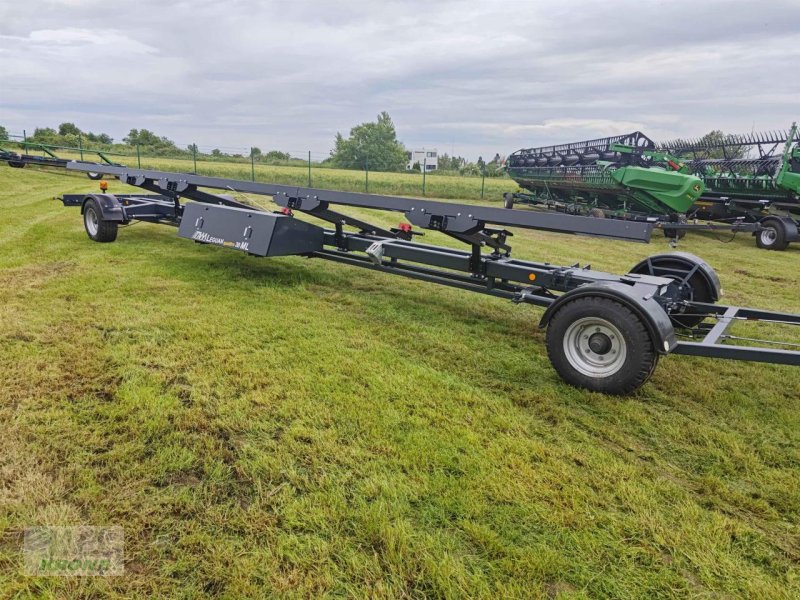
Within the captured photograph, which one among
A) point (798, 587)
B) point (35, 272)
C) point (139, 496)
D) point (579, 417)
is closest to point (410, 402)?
point (579, 417)

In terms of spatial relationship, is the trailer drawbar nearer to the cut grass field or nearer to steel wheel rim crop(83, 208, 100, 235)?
steel wheel rim crop(83, 208, 100, 235)

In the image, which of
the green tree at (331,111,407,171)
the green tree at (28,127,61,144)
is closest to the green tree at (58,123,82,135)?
the green tree at (28,127,61,144)

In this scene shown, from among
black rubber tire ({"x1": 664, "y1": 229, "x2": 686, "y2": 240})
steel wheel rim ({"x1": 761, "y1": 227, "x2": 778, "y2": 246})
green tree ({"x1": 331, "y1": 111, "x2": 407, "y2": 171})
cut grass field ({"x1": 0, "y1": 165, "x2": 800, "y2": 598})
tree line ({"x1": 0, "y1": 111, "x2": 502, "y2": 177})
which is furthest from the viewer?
green tree ({"x1": 331, "y1": 111, "x2": 407, "y2": 171})

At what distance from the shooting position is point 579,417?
10.3 feet

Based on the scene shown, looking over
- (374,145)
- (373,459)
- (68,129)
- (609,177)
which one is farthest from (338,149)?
(373,459)

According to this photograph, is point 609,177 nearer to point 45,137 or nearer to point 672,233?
point 672,233

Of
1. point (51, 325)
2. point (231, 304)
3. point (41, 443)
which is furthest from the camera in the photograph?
point (231, 304)

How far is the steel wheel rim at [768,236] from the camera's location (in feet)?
37.8

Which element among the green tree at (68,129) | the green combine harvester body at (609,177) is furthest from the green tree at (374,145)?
the green combine harvester body at (609,177)

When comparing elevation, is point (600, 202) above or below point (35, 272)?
above

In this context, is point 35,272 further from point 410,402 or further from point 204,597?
point 204,597

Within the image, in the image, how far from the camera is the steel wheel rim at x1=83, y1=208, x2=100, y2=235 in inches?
304

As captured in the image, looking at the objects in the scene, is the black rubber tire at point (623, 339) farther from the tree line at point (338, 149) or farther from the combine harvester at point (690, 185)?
the tree line at point (338, 149)

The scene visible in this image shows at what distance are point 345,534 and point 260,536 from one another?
35 centimetres
